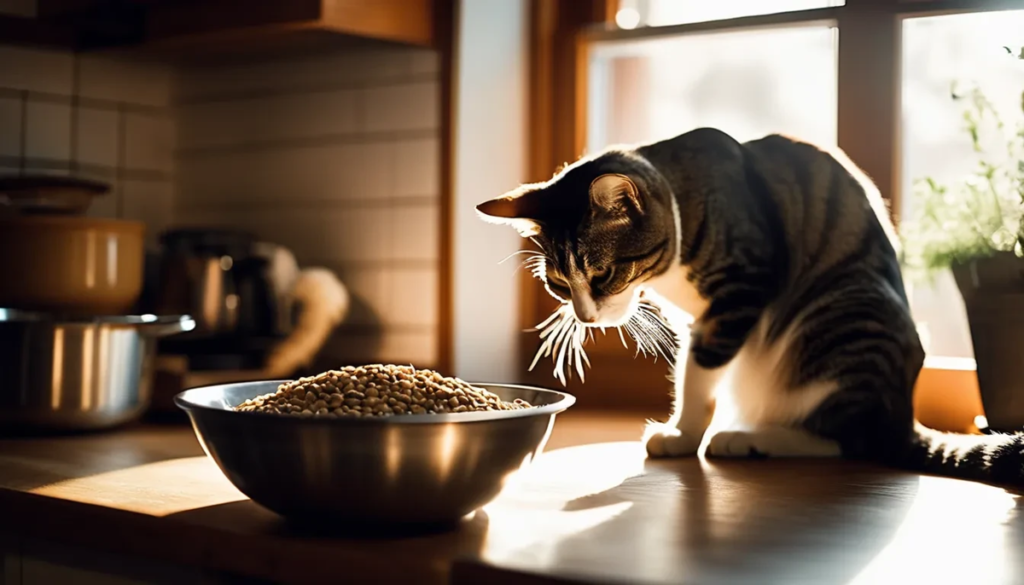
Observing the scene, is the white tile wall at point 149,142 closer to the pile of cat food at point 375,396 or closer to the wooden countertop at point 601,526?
the wooden countertop at point 601,526

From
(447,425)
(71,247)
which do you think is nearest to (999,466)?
(447,425)

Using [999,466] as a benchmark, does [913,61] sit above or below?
above

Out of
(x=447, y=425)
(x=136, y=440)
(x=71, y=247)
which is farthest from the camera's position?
(x=71, y=247)

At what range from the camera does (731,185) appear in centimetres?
138

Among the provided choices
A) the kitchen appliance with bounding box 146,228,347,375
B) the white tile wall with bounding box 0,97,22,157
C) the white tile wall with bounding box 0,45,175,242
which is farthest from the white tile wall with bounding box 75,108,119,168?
the kitchen appliance with bounding box 146,228,347,375

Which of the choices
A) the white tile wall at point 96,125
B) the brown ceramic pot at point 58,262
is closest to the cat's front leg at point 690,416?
the brown ceramic pot at point 58,262

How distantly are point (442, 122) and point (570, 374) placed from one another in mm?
484

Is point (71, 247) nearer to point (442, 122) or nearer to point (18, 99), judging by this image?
point (18, 99)

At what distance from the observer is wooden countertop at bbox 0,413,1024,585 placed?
2.70ft

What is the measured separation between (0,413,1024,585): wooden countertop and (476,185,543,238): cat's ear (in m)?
0.29

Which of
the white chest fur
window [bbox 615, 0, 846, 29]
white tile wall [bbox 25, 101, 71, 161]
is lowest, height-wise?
the white chest fur

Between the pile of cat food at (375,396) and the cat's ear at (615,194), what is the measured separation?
318 mm

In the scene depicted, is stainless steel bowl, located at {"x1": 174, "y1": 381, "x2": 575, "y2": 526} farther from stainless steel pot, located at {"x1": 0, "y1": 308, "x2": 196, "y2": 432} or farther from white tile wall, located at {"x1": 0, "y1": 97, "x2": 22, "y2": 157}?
white tile wall, located at {"x1": 0, "y1": 97, "x2": 22, "y2": 157}

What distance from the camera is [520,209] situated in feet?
4.35
